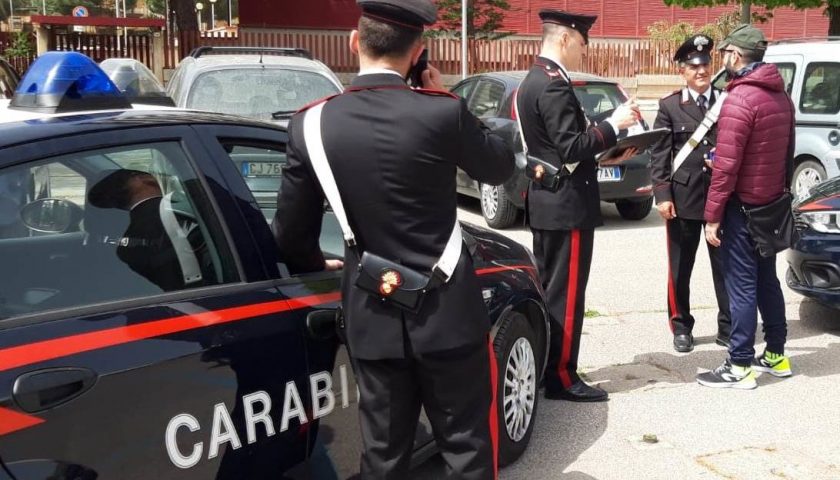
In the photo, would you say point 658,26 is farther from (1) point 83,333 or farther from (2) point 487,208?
(1) point 83,333

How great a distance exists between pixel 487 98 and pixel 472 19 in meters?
17.2

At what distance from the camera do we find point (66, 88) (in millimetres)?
3006

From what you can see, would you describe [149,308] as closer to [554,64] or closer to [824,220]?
[554,64]

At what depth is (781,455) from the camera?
425 centimetres

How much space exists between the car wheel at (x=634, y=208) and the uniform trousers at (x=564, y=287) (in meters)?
5.67

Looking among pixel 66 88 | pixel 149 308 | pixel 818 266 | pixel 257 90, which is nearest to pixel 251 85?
pixel 257 90

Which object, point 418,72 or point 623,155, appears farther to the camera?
point 623,155

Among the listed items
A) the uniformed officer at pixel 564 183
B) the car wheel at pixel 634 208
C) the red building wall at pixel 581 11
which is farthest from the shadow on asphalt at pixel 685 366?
the red building wall at pixel 581 11

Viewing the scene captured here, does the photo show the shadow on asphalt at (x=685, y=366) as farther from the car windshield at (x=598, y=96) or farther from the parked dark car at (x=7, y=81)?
the parked dark car at (x=7, y=81)

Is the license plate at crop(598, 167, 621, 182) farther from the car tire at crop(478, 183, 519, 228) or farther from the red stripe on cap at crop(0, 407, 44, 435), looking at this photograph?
the red stripe on cap at crop(0, 407, 44, 435)

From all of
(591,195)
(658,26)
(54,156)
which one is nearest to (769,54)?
(591,195)

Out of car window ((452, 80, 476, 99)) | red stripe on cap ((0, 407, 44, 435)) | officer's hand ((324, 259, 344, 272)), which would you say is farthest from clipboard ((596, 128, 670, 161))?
car window ((452, 80, 476, 99))

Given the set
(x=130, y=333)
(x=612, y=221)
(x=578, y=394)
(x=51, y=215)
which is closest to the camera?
(x=130, y=333)

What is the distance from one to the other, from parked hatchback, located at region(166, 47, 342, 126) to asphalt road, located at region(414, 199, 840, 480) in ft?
10.2
